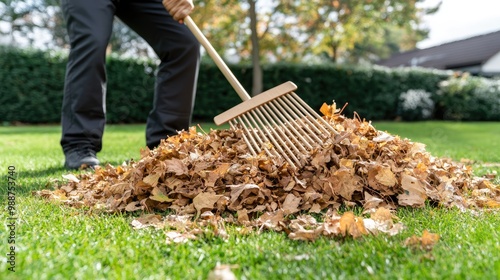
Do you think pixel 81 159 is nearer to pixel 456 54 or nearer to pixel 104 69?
pixel 104 69

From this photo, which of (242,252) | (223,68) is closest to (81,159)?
(223,68)

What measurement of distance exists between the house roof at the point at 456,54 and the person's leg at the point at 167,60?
1954 cm

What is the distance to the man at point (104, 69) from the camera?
2.89 metres

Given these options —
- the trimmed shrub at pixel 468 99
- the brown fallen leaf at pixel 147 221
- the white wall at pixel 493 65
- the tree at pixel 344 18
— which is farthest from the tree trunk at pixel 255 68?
the white wall at pixel 493 65

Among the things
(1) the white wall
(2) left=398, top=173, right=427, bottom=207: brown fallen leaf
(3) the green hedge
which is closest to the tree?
(3) the green hedge

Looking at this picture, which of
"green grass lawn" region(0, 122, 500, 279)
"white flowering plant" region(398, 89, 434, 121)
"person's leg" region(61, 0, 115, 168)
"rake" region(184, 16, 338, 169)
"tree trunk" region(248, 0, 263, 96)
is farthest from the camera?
"white flowering plant" region(398, 89, 434, 121)

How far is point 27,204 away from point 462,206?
1747mm

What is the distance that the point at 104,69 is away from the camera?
3035 millimetres

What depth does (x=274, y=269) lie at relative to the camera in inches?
47.6

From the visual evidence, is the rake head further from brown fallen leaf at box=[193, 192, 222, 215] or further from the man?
the man

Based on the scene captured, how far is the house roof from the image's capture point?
810 inches

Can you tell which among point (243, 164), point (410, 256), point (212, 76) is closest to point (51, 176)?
point (243, 164)

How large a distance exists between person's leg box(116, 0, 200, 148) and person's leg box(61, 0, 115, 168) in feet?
0.69

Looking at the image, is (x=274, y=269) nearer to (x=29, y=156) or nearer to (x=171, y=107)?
(x=171, y=107)
